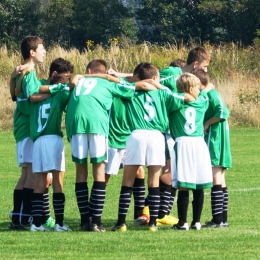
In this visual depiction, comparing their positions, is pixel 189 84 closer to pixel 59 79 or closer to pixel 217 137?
pixel 217 137

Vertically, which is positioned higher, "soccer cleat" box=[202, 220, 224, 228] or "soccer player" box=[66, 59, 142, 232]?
"soccer player" box=[66, 59, 142, 232]

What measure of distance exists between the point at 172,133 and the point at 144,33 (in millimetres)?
41775

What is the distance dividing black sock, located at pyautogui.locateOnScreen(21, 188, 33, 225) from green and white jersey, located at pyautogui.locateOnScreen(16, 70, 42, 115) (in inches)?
33.8

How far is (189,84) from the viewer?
368 inches

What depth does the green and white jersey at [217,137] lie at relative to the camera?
9727mm

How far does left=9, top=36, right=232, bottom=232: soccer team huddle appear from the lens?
362 inches

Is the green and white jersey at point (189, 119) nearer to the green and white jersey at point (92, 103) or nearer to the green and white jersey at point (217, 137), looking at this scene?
the green and white jersey at point (217, 137)

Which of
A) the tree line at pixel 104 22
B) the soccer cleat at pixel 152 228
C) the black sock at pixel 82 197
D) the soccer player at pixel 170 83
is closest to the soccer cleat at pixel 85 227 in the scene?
the black sock at pixel 82 197

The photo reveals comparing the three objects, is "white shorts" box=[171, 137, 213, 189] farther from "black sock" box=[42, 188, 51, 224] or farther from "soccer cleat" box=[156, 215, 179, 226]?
"black sock" box=[42, 188, 51, 224]

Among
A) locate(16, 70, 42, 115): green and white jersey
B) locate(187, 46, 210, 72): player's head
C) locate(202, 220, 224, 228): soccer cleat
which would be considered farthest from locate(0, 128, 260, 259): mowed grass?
locate(187, 46, 210, 72): player's head

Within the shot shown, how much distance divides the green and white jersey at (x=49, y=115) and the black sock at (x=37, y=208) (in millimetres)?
600

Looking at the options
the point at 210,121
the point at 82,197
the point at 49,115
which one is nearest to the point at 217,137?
the point at 210,121

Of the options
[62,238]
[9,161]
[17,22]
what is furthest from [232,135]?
[17,22]

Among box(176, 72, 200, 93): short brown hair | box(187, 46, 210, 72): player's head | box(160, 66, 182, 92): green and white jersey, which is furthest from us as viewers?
box(160, 66, 182, 92): green and white jersey
